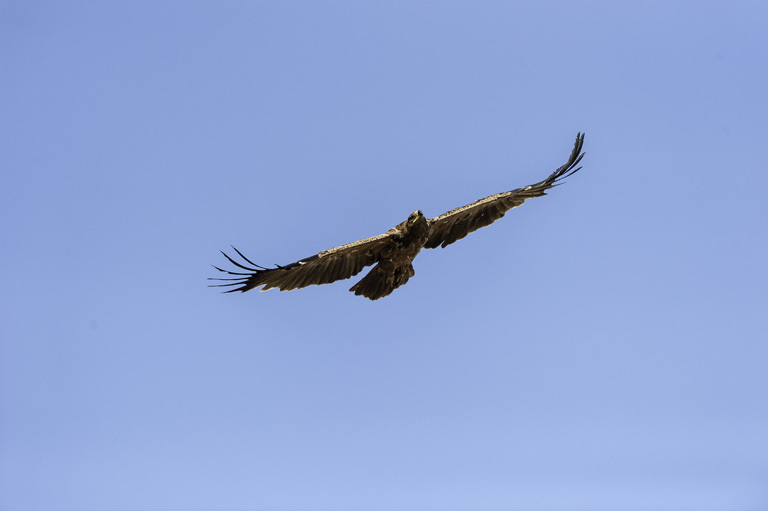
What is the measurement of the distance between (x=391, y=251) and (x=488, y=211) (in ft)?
7.70

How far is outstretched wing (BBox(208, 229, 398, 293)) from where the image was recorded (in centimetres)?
1902

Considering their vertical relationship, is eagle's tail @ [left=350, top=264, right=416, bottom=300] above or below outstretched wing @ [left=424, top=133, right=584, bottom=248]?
below

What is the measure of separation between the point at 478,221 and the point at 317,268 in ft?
11.5

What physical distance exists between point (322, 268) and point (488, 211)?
3612mm

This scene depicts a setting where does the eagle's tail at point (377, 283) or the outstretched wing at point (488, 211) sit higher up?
the outstretched wing at point (488, 211)

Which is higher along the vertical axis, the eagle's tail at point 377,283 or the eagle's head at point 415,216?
the eagle's head at point 415,216

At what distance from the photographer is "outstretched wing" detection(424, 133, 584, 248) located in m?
20.5

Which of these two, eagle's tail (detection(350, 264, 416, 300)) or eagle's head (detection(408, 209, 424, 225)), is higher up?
eagle's head (detection(408, 209, 424, 225))

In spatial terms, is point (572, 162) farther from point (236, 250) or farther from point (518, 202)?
point (236, 250)

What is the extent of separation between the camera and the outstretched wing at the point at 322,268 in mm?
19016

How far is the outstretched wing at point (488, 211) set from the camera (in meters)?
20.5

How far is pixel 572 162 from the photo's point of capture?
67.3 feet

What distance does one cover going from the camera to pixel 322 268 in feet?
64.5

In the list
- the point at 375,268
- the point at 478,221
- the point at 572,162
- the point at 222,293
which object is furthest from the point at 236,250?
the point at 572,162
